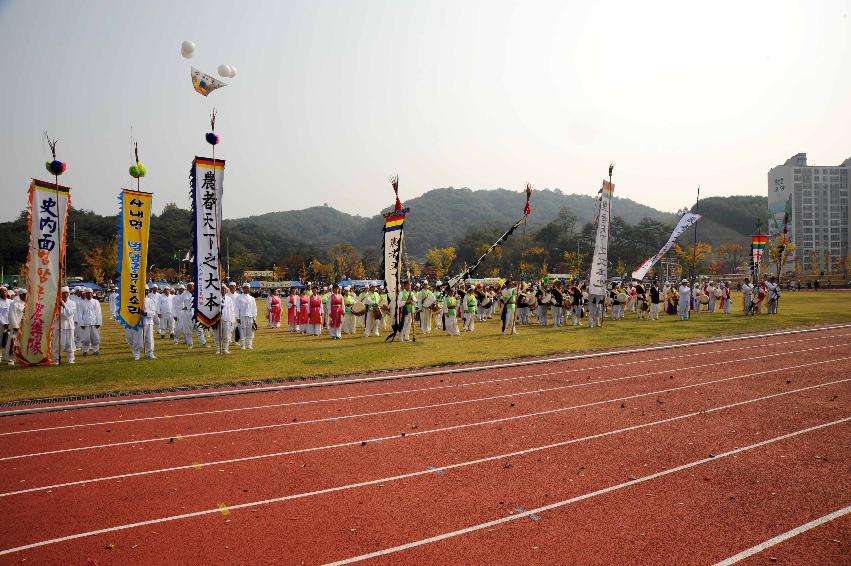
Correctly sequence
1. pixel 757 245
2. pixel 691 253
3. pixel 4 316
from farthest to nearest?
pixel 691 253 < pixel 757 245 < pixel 4 316

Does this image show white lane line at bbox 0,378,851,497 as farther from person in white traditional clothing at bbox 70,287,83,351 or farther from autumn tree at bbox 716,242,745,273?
autumn tree at bbox 716,242,745,273

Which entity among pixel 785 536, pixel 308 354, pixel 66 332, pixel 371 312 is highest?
pixel 371 312

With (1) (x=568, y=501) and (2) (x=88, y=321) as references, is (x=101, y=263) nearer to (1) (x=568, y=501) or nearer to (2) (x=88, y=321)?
(2) (x=88, y=321)

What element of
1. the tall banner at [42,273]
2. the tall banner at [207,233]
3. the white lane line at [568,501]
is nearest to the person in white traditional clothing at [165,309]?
the tall banner at [42,273]

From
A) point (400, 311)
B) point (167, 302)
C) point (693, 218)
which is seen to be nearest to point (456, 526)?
point (400, 311)

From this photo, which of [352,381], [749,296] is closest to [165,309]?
[352,381]

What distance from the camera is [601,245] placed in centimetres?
1944

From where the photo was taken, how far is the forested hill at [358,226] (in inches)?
3105

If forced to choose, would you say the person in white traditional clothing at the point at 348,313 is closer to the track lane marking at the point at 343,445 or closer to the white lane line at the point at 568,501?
the track lane marking at the point at 343,445

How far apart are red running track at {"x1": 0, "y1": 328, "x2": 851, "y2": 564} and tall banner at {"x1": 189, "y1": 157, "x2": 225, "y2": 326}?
4298mm

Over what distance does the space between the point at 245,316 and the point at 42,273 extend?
5.08 m

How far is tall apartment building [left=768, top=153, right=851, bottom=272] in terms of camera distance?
85.2 meters

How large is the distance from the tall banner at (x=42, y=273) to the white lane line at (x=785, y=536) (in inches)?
544

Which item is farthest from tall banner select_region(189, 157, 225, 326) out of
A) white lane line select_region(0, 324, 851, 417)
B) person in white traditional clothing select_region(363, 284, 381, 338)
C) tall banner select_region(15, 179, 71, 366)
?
person in white traditional clothing select_region(363, 284, 381, 338)
